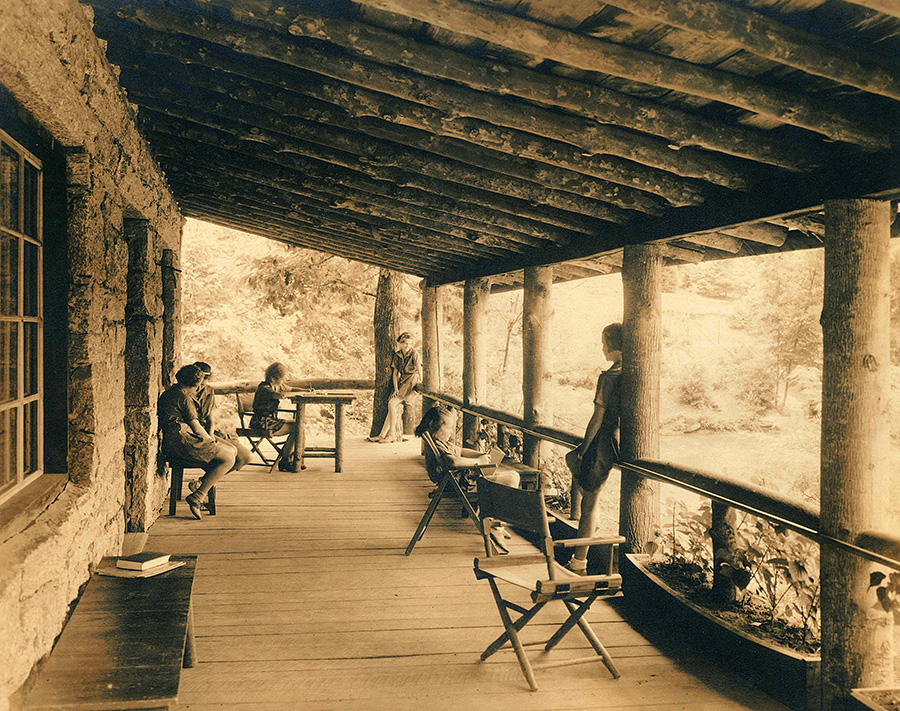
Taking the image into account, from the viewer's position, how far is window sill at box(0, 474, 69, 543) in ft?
7.66

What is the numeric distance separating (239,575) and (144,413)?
151 centimetres

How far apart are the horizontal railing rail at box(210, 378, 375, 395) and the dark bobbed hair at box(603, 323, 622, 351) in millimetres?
5762

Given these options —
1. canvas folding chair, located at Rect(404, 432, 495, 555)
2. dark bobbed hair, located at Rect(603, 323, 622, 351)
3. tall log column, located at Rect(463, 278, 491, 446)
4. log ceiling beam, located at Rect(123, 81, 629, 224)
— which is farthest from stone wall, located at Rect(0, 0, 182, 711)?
tall log column, located at Rect(463, 278, 491, 446)

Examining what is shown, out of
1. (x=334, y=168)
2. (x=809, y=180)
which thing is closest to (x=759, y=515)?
(x=809, y=180)

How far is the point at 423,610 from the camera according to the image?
14.4 ft

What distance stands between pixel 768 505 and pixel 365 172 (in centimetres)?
348

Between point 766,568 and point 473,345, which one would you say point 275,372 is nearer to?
point 473,345

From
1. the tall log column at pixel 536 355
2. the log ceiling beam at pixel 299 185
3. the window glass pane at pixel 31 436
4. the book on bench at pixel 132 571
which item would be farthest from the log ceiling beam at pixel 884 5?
the tall log column at pixel 536 355

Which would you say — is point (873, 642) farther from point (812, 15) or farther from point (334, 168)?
point (334, 168)

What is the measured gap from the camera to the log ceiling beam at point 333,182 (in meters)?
5.56

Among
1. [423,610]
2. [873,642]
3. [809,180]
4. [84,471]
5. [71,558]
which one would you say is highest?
[809,180]

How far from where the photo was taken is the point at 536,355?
6812 mm

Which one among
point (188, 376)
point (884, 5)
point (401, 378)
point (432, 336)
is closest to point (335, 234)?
point (432, 336)

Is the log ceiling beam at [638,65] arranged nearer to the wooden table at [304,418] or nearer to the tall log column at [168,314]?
the tall log column at [168,314]
